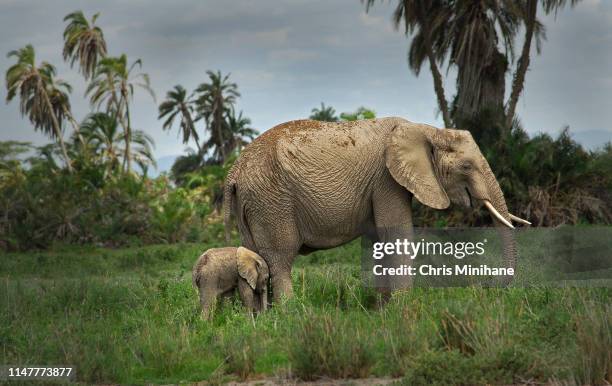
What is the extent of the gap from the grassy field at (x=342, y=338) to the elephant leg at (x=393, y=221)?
26cm

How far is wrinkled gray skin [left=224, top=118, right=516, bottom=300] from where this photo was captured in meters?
9.73

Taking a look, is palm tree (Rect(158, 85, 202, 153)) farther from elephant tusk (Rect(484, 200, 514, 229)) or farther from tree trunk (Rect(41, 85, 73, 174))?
elephant tusk (Rect(484, 200, 514, 229))

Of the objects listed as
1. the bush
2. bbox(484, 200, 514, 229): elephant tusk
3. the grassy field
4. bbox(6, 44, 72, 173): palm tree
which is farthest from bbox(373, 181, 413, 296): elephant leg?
bbox(6, 44, 72, 173): palm tree

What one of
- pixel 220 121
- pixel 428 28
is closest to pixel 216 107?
pixel 220 121

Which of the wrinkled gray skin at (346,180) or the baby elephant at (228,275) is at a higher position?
the wrinkled gray skin at (346,180)

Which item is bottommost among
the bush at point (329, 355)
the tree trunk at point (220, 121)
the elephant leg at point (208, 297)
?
the bush at point (329, 355)

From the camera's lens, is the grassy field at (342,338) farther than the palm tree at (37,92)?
No

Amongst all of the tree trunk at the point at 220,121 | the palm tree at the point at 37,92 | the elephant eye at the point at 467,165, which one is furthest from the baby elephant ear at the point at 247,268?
the tree trunk at the point at 220,121

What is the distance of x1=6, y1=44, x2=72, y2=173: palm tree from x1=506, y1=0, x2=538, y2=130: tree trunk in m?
21.5

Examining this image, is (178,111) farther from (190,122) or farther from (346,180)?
(346,180)

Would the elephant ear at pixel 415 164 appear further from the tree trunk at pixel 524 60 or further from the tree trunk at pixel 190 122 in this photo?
the tree trunk at pixel 190 122

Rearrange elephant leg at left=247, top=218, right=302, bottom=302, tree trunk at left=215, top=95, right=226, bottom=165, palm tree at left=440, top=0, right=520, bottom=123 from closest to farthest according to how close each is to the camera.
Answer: elephant leg at left=247, top=218, right=302, bottom=302
palm tree at left=440, top=0, right=520, bottom=123
tree trunk at left=215, top=95, right=226, bottom=165

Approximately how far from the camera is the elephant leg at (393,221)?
972 cm

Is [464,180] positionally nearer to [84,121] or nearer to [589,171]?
[589,171]
